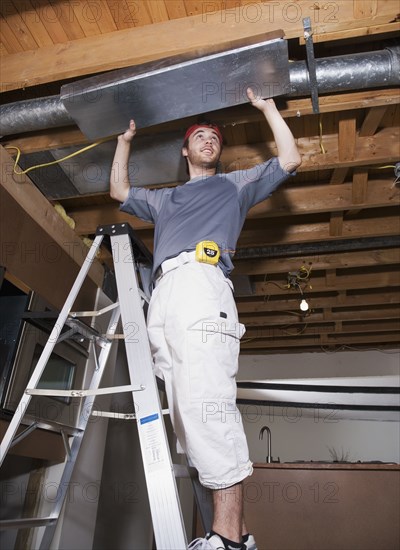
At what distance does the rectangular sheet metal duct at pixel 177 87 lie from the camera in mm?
1573

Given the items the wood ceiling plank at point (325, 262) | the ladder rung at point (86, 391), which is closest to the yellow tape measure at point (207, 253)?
the ladder rung at point (86, 391)

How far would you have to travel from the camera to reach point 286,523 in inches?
124

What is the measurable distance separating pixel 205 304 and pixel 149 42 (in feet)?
3.92

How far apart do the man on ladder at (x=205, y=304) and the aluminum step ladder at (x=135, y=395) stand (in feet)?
0.25

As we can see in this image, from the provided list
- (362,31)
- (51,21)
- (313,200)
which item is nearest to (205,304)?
(362,31)

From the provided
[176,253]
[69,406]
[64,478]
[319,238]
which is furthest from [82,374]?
[319,238]

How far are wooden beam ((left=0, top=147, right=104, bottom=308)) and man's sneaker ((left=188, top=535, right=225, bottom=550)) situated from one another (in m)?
1.59

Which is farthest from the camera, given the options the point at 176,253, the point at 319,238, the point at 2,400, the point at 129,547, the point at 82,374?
the point at 129,547

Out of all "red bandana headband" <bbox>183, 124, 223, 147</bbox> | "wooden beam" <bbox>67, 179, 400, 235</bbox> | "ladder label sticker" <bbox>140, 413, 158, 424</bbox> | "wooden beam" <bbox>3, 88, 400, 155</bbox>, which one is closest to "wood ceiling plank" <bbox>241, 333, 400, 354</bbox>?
"wooden beam" <bbox>67, 179, 400, 235</bbox>

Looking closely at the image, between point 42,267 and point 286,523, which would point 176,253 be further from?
point 286,523

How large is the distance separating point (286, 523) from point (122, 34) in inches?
126

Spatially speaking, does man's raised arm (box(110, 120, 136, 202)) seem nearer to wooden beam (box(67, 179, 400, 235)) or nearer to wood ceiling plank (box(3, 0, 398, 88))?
wood ceiling plank (box(3, 0, 398, 88))

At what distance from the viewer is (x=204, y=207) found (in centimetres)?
160

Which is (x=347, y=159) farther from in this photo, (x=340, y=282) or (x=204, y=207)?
(x=340, y=282)
